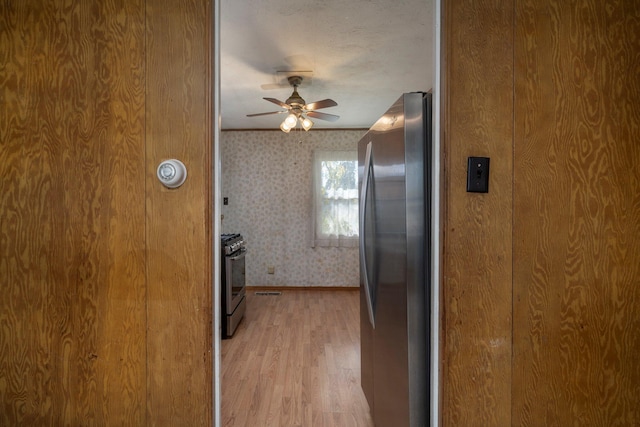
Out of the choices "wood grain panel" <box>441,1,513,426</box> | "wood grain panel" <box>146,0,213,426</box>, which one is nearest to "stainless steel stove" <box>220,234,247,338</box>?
"wood grain panel" <box>146,0,213,426</box>

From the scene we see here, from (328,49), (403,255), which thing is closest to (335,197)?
(328,49)

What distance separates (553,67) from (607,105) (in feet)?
0.68

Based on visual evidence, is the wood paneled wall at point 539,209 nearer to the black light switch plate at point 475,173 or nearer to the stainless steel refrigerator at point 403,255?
the black light switch plate at point 475,173

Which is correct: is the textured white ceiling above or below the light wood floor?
above

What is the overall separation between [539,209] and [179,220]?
113 cm

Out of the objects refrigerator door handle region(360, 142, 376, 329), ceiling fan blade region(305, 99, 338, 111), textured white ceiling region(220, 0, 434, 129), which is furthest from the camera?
ceiling fan blade region(305, 99, 338, 111)

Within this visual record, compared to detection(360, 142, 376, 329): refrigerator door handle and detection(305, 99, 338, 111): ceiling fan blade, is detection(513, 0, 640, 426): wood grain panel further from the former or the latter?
detection(305, 99, 338, 111): ceiling fan blade

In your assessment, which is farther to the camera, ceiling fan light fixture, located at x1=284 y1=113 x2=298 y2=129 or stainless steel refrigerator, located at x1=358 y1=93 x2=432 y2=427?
ceiling fan light fixture, located at x1=284 y1=113 x2=298 y2=129

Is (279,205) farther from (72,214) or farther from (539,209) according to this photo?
(539,209)

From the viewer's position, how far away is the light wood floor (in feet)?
6.88

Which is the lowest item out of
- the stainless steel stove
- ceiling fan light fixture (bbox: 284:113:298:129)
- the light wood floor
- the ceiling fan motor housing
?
the light wood floor

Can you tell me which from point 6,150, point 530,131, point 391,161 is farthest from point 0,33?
point 530,131

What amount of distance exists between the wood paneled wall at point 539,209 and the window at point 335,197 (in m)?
4.15

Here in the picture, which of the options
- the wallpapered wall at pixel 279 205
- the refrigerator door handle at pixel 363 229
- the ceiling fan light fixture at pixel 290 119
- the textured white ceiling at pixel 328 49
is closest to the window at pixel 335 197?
the wallpapered wall at pixel 279 205
